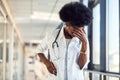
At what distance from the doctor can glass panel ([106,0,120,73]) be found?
4.52ft

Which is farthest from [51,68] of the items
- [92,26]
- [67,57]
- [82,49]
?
[92,26]

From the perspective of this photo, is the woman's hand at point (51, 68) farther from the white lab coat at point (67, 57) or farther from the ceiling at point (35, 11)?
the ceiling at point (35, 11)

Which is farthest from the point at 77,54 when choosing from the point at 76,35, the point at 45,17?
the point at 45,17

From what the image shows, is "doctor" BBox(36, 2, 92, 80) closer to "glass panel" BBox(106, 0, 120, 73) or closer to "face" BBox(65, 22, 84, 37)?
"face" BBox(65, 22, 84, 37)

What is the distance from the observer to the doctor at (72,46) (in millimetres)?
2088

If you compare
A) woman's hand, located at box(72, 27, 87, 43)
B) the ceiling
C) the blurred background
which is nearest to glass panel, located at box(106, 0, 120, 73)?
the blurred background

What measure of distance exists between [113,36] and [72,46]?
66.0 inches

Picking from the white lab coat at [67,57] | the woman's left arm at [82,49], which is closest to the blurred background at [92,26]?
the white lab coat at [67,57]

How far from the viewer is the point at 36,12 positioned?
809 cm

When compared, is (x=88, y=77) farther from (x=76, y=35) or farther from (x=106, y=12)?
(x=76, y=35)

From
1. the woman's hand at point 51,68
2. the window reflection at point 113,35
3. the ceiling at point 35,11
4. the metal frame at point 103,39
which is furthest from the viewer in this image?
the ceiling at point 35,11

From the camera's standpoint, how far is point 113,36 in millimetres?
3654

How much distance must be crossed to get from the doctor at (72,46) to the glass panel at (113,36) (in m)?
1.38

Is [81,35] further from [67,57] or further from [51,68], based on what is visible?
[51,68]
